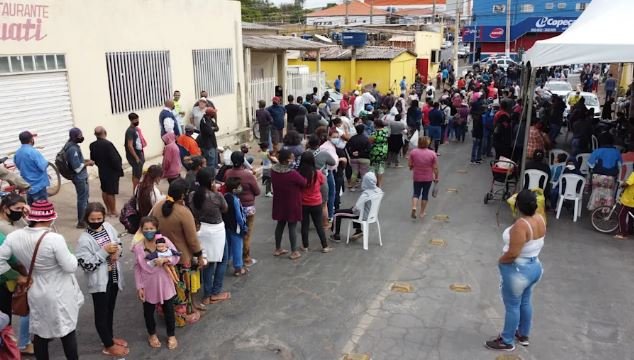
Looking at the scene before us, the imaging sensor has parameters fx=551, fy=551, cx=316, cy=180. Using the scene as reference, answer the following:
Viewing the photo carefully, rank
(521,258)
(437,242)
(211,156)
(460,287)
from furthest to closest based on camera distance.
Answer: (211,156), (437,242), (460,287), (521,258)

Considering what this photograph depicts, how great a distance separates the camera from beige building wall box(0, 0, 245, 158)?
→ 10227 millimetres

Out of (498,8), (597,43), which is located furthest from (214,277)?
(498,8)

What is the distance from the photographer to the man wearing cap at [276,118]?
14211 millimetres

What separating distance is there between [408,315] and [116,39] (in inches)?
350

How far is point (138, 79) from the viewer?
12.5 metres

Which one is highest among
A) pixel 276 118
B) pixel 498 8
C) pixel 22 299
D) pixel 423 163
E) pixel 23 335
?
pixel 498 8

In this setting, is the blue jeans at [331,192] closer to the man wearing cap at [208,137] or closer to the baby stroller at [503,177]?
the man wearing cap at [208,137]

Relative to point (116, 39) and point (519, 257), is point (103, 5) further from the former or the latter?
point (519, 257)

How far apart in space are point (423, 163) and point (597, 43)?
3.21m

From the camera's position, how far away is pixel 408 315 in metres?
5.95

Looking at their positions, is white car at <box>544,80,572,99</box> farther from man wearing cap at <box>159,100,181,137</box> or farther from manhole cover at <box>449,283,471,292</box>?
manhole cover at <box>449,283,471,292</box>

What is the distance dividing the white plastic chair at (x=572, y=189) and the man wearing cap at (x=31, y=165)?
8.11 meters

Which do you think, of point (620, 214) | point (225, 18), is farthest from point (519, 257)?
point (225, 18)

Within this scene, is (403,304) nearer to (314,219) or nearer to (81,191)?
(314,219)
